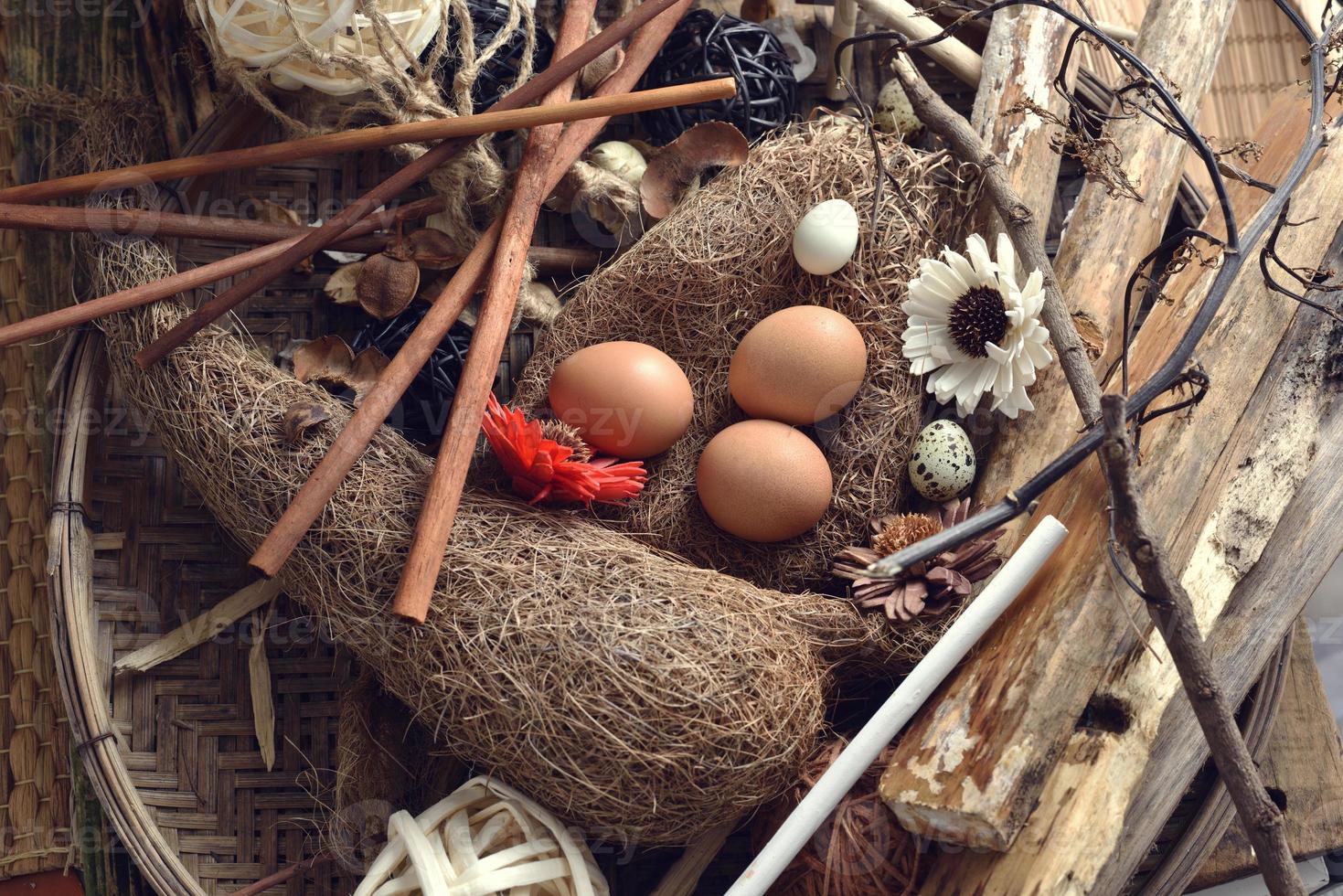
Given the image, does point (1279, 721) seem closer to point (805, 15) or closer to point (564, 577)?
point (564, 577)

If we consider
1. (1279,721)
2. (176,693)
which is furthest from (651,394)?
(1279,721)

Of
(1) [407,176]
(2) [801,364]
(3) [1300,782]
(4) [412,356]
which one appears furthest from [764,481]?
(3) [1300,782]

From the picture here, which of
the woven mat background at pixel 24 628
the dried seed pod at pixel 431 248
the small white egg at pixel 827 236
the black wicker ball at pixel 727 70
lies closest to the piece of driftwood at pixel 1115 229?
the small white egg at pixel 827 236

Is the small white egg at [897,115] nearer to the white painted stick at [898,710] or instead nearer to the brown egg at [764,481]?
the brown egg at [764,481]

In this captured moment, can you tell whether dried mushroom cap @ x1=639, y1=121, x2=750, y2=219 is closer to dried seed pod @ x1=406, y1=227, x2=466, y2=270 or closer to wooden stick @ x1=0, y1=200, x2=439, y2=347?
dried seed pod @ x1=406, y1=227, x2=466, y2=270

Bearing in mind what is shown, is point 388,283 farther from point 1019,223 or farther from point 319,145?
point 1019,223

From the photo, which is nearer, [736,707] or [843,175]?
[736,707]
